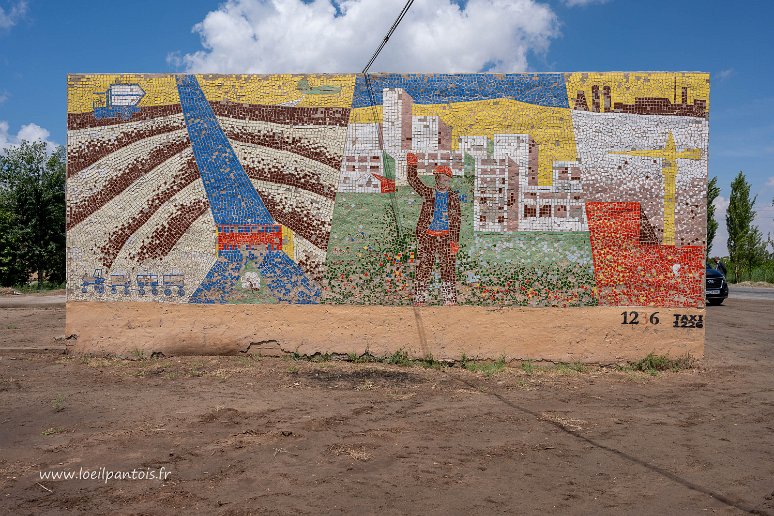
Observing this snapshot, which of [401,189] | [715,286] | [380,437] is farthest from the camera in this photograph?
[715,286]

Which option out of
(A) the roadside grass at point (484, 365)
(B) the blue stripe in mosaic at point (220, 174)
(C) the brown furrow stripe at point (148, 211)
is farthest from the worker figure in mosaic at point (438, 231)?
(C) the brown furrow stripe at point (148, 211)

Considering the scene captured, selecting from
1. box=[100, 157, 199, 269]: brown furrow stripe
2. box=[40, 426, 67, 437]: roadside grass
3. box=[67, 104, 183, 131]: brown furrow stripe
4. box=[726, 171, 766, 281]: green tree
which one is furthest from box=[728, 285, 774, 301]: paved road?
box=[40, 426, 67, 437]: roadside grass

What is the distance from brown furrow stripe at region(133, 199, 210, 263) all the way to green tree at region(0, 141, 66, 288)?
22064 mm

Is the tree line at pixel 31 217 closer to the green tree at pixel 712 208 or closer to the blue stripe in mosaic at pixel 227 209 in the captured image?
the green tree at pixel 712 208

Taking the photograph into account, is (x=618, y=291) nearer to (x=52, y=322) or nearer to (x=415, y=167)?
(x=415, y=167)

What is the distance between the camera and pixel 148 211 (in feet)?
33.6

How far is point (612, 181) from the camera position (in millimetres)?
9898

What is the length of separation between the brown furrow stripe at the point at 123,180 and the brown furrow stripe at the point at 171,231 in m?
0.93

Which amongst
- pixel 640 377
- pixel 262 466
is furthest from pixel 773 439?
pixel 262 466

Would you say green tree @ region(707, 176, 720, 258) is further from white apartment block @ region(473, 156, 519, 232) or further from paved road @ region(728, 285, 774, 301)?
white apartment block @ region(473, 156, 519, 232)

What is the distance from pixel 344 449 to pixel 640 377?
18.8 feet

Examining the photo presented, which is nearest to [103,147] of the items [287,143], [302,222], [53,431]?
[287,143]

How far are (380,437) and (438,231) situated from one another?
4.49 meters

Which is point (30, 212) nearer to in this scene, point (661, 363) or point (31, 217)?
point (31, 217)
